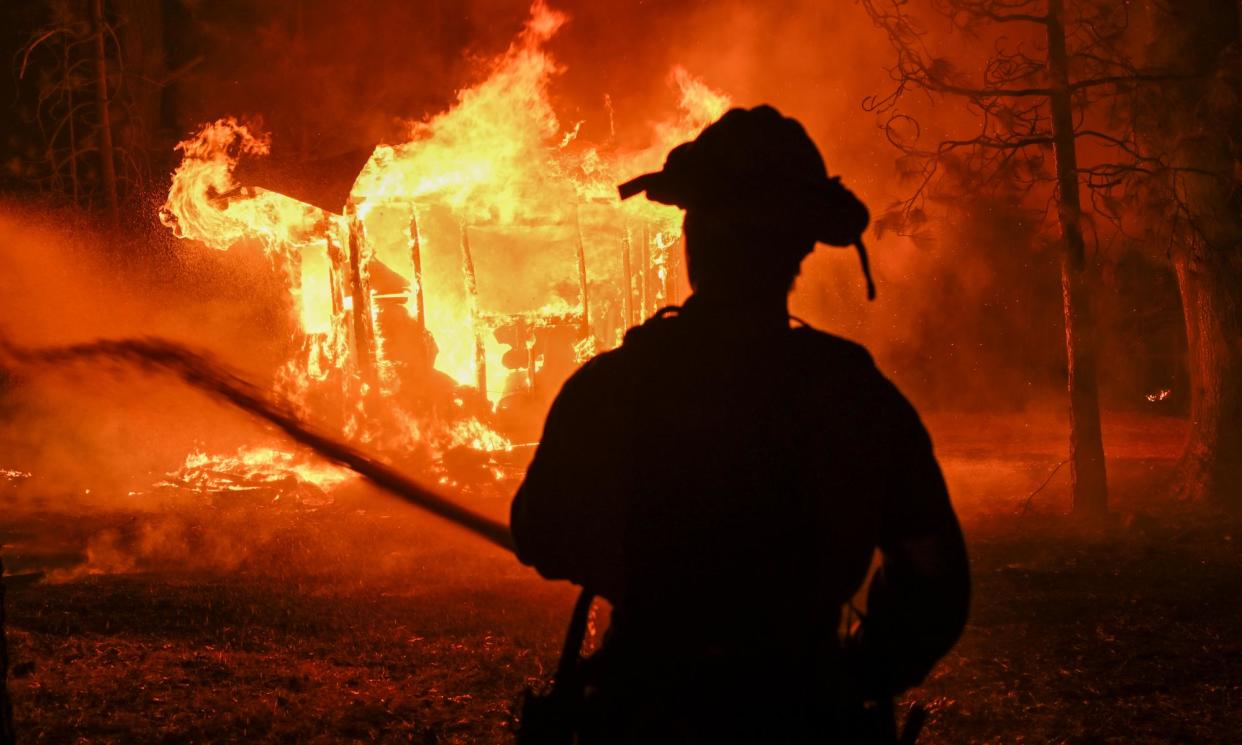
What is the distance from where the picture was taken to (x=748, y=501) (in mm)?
1905

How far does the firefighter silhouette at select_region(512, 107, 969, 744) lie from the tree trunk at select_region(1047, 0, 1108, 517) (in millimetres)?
8008

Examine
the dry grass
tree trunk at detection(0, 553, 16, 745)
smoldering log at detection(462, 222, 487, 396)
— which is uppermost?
smoldering log at detection(462, 222, 487, 396)

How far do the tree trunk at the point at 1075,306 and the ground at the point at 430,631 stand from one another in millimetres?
406

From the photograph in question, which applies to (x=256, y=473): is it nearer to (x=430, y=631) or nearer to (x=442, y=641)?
(x=430, y=631)

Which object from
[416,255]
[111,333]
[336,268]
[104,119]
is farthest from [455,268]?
[104,119]

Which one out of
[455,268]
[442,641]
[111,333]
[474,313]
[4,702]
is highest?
[455,268]

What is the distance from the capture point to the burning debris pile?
12.0m

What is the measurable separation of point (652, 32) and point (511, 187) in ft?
17.6

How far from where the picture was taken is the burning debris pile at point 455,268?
12.0 metres

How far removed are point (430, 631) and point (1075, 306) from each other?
21.9 ft

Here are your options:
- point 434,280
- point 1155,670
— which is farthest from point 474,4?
point 1155,670

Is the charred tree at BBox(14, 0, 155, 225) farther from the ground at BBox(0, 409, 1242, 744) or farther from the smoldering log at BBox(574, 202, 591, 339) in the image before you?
the smoldering log at BBox(574, 202, 591, 339)

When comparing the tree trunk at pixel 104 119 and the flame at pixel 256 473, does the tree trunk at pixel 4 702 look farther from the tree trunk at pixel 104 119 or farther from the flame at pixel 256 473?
the tree trunk at pixel 104 119

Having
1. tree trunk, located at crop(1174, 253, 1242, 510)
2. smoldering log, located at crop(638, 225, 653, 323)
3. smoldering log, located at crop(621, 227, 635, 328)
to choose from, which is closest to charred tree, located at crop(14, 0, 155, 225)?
smoldering log, located at crop(621, 227, 635, 328)
